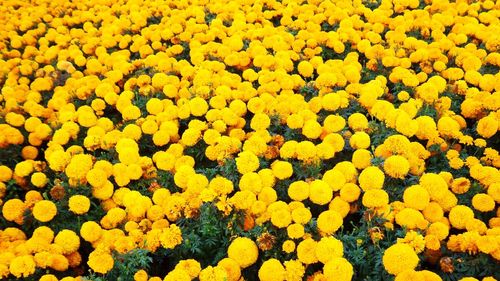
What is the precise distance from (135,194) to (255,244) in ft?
3.38

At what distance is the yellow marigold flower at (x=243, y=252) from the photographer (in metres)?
3.03

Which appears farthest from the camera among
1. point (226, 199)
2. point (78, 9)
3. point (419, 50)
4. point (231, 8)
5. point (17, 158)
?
point (78, 9)

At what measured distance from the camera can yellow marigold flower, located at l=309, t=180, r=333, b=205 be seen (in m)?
3.27

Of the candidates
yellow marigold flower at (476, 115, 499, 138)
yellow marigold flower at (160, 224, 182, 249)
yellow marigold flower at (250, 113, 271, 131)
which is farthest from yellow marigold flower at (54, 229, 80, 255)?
yellow marigold flower at (476, 115, 499, 138)

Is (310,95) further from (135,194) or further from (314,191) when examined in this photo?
(135,194)

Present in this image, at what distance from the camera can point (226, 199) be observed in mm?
3357

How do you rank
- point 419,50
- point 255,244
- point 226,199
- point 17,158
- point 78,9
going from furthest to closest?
1. point 78,9
2. point 419,50
3. point 17,158
4. point 226,199
5. point 255,244

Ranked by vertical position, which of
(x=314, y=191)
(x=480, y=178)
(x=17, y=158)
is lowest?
(x=17, y=158)

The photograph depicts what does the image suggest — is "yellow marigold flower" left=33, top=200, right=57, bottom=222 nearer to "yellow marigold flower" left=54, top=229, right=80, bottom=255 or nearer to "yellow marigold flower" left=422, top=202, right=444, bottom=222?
"yellow marigold flower" left=54, top=229, right=80, bottom=255

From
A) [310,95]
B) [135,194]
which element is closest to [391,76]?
[310,95]

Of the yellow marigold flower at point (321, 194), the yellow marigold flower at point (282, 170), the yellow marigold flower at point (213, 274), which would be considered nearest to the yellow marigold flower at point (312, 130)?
the yellow marigold flower at point (282, 170)

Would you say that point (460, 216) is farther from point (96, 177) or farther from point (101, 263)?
point (96, 177)

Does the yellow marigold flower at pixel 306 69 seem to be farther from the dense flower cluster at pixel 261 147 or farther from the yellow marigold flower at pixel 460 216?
the yellow marigold flower at pixel 460 216

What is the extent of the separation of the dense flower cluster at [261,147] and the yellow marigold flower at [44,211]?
1 centimetres
